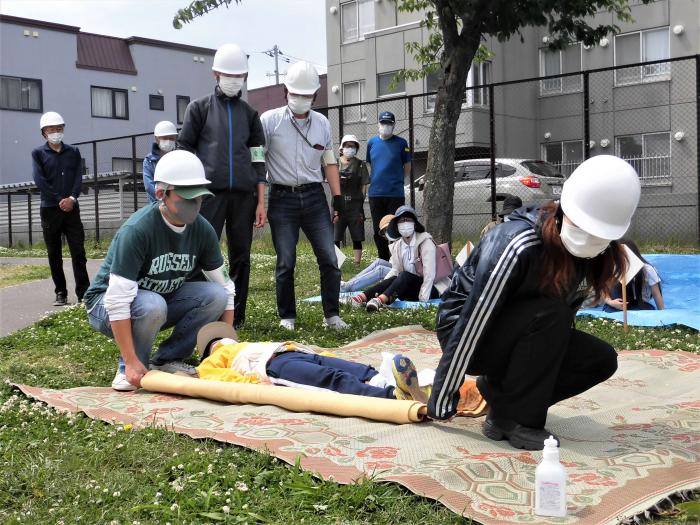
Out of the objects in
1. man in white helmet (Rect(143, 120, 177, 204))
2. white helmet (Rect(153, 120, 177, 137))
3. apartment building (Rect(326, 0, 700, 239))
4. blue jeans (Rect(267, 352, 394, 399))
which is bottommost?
blue jeans (Rect(267, 352, 394, 399))

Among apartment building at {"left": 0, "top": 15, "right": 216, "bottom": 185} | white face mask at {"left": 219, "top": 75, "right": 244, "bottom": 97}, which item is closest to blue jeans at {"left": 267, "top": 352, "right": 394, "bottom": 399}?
white face mask at {"left": 219, "top": 75, "right": 244, "bottom": 97}

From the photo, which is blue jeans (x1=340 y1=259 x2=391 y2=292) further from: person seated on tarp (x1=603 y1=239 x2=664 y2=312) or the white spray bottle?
the white spray bottle

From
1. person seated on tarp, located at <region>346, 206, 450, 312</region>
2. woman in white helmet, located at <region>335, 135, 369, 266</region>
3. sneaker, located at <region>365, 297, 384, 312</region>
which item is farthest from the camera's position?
woman in white helmet, located at <region>335, 135, 369, 266</region>

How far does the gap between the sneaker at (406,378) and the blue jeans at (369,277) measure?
5.44m

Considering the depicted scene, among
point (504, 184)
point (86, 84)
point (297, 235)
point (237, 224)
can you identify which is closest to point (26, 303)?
point (237, 224)

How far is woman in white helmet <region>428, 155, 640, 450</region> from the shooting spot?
3197mm

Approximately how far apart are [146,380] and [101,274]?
0.85 meters

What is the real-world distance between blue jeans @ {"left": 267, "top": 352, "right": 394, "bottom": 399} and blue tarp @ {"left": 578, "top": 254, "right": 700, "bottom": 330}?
3635mm

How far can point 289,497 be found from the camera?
301 cm

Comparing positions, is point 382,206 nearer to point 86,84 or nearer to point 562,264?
point 562,264

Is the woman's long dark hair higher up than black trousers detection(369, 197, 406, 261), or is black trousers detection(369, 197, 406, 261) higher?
black trousers detection(369, 197, 406, 261)

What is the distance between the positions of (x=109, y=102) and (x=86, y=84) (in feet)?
4.57

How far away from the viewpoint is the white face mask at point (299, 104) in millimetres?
6832

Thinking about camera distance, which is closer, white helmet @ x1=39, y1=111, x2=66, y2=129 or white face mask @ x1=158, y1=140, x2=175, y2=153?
white helmet @ x1=39, y1=111, x2=66, y2=129
